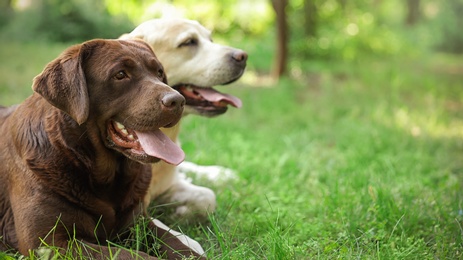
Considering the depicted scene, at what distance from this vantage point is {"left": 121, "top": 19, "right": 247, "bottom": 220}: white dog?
4.05 metres

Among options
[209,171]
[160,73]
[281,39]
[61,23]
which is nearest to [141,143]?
[160,73]

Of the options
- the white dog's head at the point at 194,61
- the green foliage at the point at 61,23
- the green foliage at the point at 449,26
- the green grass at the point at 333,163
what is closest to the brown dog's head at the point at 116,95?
the green grass at the point at 333,163

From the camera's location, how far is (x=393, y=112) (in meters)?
7.85

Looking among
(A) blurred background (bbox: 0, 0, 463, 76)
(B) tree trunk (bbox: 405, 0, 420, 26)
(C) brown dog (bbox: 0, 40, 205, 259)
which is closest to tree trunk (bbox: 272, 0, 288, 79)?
(A) blurred background (bbox: 0, 0, 463, 76)

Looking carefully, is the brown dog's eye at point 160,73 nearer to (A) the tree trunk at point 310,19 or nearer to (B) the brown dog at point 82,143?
(B) the brown dog at point 82,143

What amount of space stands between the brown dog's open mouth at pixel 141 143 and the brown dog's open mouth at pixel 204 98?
1.46 metres

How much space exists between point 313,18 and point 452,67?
4436 mm

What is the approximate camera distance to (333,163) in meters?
5.52

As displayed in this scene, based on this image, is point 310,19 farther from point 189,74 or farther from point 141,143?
point 141,143

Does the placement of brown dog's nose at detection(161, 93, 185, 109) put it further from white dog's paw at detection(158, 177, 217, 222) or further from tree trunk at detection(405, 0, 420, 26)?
tree trunk at detection(405, 0, 420, 26)

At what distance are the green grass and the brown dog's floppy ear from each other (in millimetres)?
1081

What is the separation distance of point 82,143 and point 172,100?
1.81 feet

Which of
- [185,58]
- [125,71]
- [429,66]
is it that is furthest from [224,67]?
[429,66]

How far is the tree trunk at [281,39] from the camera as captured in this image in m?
10.0
